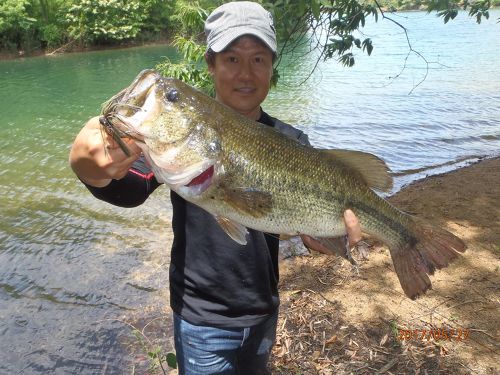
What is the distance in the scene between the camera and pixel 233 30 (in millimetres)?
2500

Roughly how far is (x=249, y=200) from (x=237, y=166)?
18 cm

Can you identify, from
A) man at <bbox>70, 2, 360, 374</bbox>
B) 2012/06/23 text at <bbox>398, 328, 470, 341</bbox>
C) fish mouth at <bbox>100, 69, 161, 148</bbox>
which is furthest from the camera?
2012/06/23 text at <bbox>398, 328, 470, 341</bbox>

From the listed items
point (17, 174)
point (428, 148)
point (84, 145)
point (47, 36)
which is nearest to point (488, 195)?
point (428, 148)

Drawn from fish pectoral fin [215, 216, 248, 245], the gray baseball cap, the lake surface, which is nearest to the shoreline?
the lake surface

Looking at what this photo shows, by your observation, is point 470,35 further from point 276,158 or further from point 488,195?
point 276,158

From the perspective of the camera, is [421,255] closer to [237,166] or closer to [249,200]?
[249,200]

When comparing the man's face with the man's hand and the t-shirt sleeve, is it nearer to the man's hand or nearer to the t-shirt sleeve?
the t-shirt sleeve

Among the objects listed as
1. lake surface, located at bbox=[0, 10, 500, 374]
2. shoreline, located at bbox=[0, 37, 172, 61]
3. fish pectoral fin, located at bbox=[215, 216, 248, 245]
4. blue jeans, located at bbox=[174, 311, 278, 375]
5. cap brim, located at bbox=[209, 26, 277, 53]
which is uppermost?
cap brim, located at bbox=[209, 26, 277, 53]

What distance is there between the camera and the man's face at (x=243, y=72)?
2.56 meters

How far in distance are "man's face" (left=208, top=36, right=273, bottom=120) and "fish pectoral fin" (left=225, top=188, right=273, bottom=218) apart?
74 cm

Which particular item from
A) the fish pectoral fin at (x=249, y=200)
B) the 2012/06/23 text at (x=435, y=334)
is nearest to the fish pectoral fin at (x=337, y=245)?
the fish pectoral fin at (x=249, y=200)

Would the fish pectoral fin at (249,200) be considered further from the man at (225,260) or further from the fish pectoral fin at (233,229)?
the man at (225,260)

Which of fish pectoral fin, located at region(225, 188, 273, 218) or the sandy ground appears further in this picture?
the sandy ground

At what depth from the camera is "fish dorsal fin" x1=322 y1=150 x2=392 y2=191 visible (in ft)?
8.37
